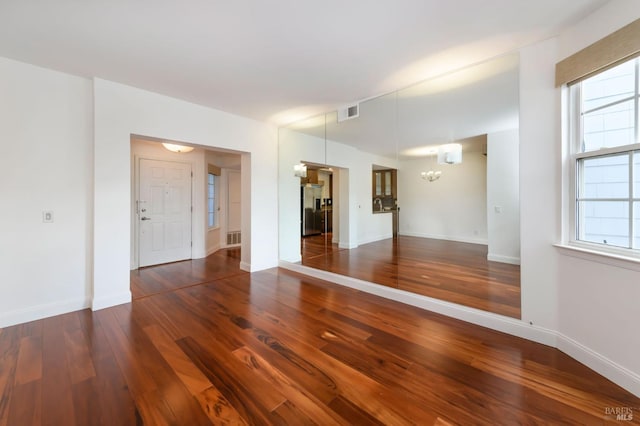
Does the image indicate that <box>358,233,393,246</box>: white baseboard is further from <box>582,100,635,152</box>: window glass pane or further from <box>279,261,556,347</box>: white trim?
<box>582,100,635,152</box>: window glass pane

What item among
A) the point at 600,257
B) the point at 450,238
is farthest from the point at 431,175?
the point at 600,257

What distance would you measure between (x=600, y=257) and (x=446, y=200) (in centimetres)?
155

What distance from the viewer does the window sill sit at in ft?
5.25

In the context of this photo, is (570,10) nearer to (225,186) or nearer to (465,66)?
(465,66)

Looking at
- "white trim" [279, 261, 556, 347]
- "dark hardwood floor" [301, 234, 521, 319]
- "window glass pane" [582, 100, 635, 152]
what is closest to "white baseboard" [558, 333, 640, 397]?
"white trim" [279, 261, 556, 347]

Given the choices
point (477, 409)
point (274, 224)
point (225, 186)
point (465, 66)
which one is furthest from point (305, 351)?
point (225, 186)

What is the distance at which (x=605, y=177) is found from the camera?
1.84 metres

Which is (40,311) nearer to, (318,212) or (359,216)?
(318,212)

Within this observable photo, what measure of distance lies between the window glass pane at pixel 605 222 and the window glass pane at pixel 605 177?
7cm

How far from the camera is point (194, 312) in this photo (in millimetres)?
2727

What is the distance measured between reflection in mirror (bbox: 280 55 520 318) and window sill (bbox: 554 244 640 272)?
42 cm

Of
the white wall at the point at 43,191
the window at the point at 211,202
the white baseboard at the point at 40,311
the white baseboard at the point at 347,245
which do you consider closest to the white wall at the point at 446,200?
the white baseboard at the point at 347,245

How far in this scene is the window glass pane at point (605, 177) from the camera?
68.7 inches

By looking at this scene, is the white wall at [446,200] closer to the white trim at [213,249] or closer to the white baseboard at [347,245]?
the white baseboard at [347,245]
